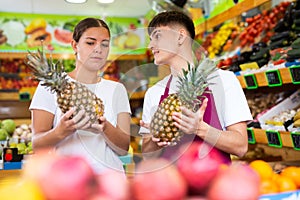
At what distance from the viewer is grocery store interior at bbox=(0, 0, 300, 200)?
0.71 m

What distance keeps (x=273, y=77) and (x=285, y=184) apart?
2.01 meters

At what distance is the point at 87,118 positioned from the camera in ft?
3.92

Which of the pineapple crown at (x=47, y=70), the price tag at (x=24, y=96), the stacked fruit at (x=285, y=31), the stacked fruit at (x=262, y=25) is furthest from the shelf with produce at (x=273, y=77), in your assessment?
the price tag at (x=24, y=96)

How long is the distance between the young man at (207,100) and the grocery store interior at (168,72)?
0.06 meters

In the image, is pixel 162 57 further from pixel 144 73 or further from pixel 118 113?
pixel 118 113

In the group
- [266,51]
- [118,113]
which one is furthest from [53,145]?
[266,51]

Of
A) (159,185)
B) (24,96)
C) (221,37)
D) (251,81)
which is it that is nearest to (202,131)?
(159,185)

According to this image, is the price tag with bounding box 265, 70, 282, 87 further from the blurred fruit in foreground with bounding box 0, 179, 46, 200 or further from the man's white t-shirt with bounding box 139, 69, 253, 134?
the blurred fruit in foreground with bounding box 0, 179, 46, 200

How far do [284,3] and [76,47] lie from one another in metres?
3.03

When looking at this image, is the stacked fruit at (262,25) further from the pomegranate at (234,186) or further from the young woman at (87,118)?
the pomegranate at (234,186)

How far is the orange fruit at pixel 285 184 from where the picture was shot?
1026mm

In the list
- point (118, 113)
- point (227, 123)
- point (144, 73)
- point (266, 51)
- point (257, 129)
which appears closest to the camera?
point (144, 73)

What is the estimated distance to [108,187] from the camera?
2.27 feet

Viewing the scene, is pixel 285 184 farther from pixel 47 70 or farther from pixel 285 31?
pixel 285 31
